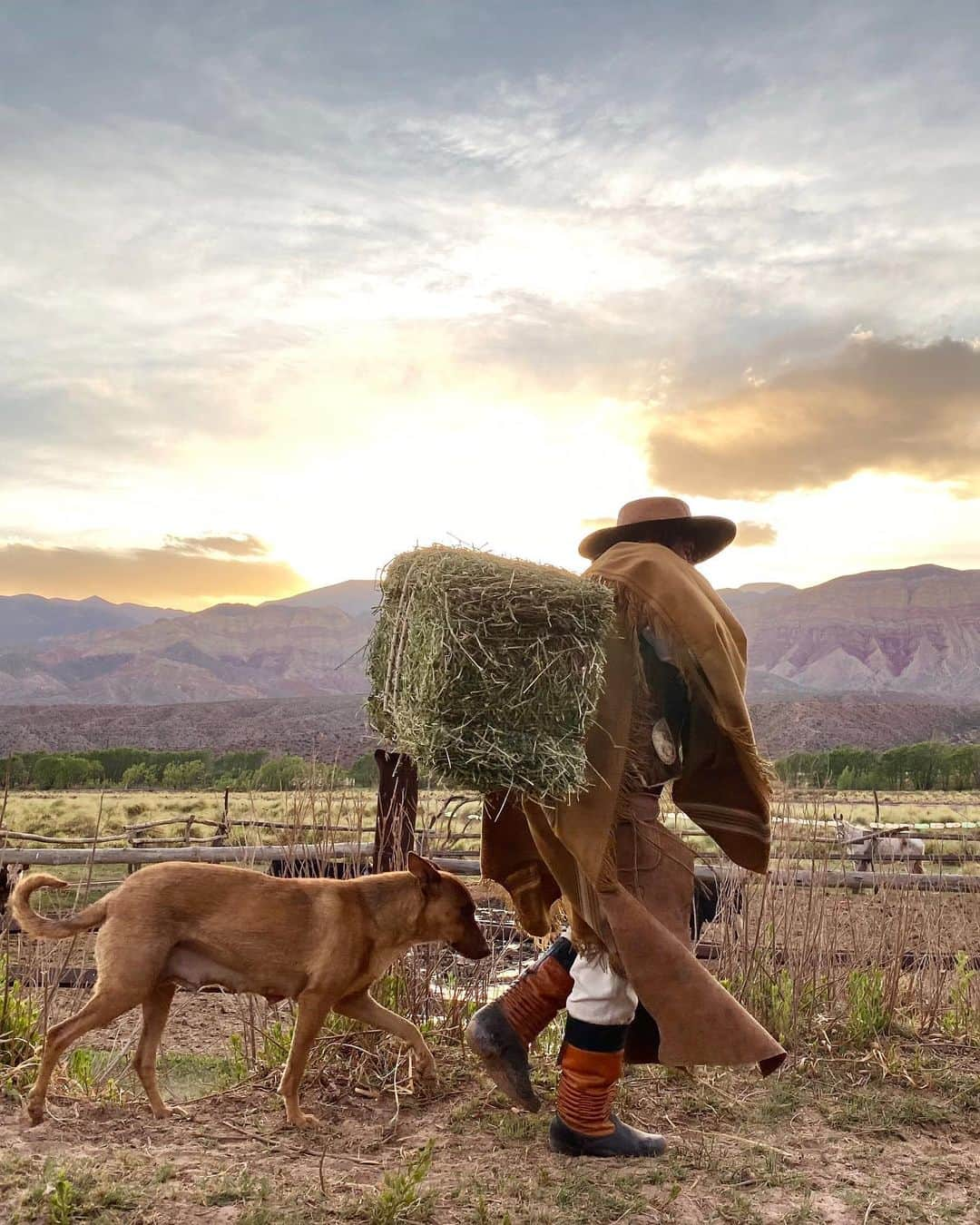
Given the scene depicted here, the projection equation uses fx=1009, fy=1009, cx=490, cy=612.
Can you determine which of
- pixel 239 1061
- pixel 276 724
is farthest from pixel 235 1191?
pixel 276 724

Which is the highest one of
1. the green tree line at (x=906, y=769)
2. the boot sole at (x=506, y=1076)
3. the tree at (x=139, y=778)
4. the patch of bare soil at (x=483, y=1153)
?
the boot sole at (x=506, y=1076)

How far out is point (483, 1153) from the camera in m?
3.78

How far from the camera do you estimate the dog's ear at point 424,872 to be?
4074 mm

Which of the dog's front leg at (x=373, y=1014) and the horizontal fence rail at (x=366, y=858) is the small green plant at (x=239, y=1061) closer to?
the dog's front leg at (x=373, y=1014)

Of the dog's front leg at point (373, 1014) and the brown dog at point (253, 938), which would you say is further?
the dog's front leg at point (373, 1014)

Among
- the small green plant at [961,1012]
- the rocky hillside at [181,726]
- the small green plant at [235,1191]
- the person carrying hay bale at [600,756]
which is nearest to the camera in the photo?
the small green plant at [235,1191]

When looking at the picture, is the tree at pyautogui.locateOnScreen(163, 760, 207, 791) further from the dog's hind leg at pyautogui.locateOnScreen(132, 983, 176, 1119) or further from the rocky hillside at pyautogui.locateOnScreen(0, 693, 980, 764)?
the dog's hind leg at pyautogui.locateOnScreen(132, 983, 176, 1119)

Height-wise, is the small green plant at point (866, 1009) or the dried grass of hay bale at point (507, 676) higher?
the dried grass of hay bale at point (507, 676)

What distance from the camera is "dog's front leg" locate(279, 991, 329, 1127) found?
384 centimetres

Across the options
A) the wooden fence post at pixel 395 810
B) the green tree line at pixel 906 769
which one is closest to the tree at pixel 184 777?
the green tree line at pixel 906 769

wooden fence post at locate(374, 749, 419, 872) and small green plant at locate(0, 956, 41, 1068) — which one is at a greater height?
wooden fence post at locate(374, 749, 419, 872)

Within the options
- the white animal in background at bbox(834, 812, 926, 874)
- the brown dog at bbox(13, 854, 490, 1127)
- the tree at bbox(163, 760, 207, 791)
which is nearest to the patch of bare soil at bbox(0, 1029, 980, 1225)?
the brown dog at bbox(13, 854, 490, 1127)

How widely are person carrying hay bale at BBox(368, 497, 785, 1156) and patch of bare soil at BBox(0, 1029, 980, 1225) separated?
0.29 metres

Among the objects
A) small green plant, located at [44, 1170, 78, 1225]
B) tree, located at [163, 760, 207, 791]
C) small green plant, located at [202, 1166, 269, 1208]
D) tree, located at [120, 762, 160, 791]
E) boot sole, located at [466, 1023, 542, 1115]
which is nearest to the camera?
small green plant, located at [44, 1170, 78, 1225]
